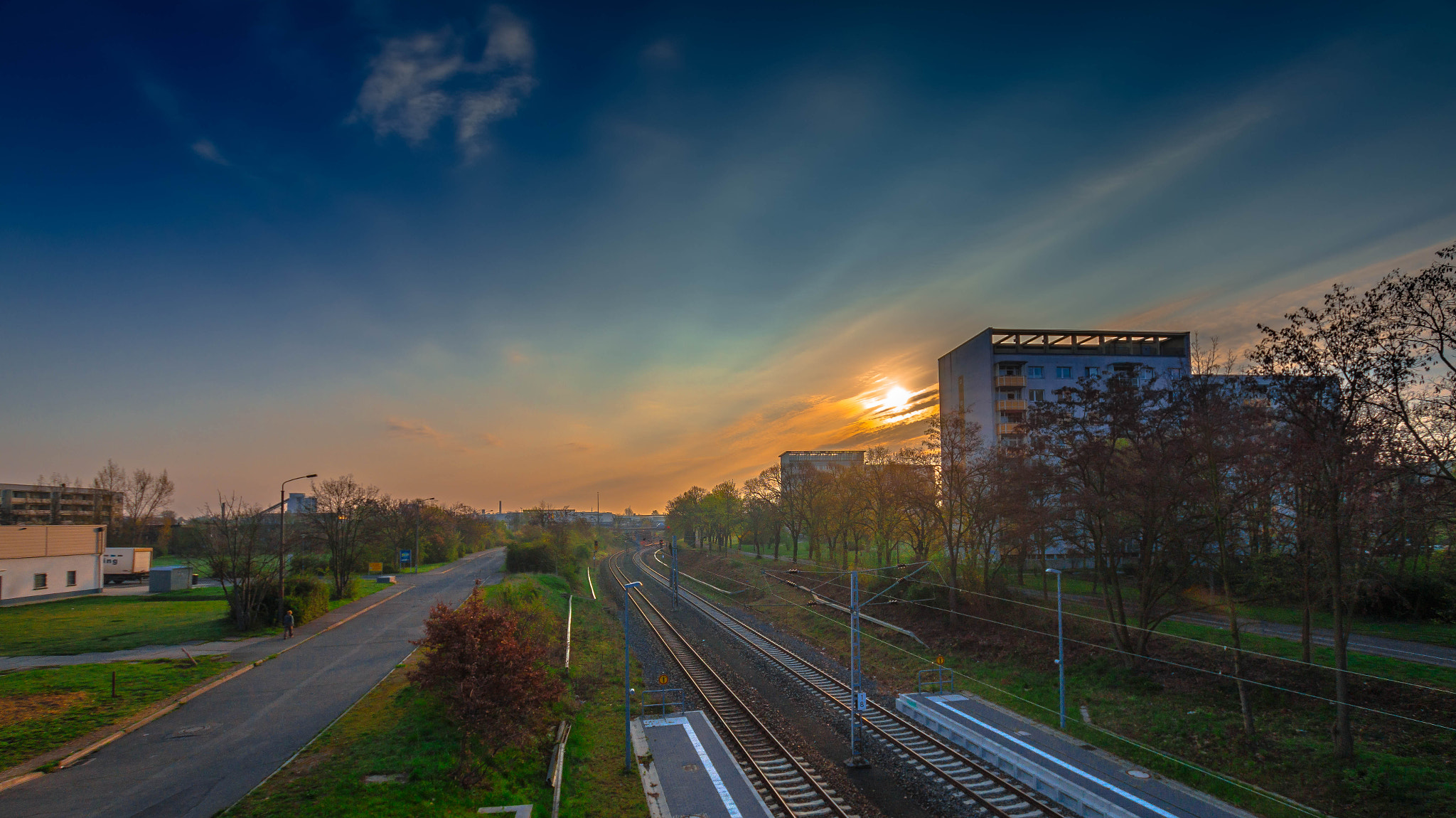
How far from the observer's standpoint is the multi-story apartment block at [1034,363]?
5894cm

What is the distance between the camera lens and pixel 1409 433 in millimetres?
15359

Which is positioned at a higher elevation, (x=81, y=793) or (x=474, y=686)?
(x=474, y=686)

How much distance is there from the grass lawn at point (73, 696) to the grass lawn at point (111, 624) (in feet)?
19.5

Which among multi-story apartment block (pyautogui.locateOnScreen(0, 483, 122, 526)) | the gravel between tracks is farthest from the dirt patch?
multi-story apartment block (pyautogui.locateOnScreen(0, 483, 122, 526))

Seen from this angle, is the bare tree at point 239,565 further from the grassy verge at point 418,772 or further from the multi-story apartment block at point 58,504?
the multi-story apartment block at point 58,504

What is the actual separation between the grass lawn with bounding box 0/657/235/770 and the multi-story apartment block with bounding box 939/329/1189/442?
5395cm

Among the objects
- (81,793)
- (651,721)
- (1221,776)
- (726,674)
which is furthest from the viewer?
(726,674)

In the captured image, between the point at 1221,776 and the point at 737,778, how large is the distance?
12894 millimetres

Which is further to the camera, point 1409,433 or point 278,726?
point 278,726

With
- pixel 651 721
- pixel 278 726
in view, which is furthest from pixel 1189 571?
pixel 278 726

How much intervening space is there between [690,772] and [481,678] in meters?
6.64

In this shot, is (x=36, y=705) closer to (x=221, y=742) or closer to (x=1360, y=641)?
(x=221, y=742)

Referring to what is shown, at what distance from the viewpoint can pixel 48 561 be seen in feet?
156

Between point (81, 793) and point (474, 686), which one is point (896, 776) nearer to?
point (474, 686)
